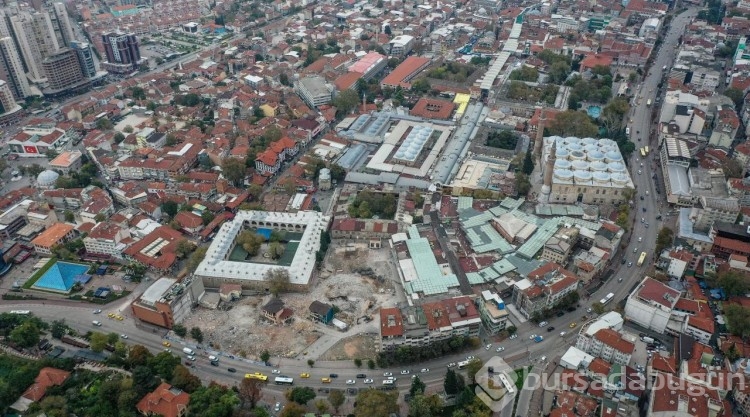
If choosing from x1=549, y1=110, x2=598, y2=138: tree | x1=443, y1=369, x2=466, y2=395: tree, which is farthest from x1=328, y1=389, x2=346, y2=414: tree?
x1=549, y1=110, x2=598, y2=138: tree

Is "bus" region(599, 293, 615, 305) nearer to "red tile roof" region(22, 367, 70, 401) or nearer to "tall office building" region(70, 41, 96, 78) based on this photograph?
"red tile roof" region(22, 367, 70, 401)

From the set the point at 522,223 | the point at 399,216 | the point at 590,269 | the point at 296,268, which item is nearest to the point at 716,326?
the point at 590,269

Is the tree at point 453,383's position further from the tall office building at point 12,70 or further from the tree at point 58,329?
the tall office building at point 12,70

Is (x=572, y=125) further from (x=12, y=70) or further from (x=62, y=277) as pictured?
(x=12, y=70)

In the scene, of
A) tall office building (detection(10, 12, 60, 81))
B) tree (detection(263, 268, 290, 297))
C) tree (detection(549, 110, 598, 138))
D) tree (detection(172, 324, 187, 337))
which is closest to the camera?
tree (detection(172, 324, 187, 337))

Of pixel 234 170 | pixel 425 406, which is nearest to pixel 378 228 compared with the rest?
pixel 234 170

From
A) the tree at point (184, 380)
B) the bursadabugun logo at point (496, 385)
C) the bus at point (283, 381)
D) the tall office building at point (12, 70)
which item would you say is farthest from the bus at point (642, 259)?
the tall office building at point (12, 70)
